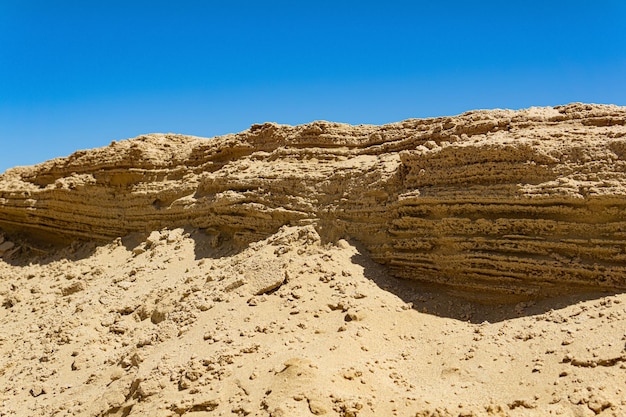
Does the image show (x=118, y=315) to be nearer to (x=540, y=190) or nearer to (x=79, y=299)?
(x=79, y=299)

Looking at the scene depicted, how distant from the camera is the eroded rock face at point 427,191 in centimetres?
682

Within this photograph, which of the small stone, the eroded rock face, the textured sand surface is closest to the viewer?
the textured sand surface

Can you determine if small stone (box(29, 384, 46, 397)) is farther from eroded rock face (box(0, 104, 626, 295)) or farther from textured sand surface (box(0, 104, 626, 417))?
eroded rock face (box(0, 104, 626, 295))

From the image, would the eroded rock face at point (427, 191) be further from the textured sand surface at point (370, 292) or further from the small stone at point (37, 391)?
the small stone at point (37, 391)

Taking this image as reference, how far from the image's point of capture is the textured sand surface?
5777 mm

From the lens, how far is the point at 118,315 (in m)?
9.36

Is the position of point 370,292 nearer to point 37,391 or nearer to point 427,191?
point 427,191

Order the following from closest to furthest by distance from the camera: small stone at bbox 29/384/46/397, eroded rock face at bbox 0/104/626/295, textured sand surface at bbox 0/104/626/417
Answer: textured sand surface at bbox 0/104/626/417 < eroded rock face at bbox 0/104/626/295 < small stone at bbox 29/384/46/397

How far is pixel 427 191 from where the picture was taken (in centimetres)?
805

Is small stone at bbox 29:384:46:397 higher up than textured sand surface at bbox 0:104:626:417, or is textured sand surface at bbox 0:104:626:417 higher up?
textured sand surface at bbox 0:104:626:417

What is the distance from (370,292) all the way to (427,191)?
173 centimetres

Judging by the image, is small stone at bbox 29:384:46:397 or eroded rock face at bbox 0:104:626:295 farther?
small stone at bbox 29:384:46:397

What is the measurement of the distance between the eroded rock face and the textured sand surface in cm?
3

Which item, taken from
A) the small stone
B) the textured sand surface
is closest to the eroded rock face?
the textured sand surface
